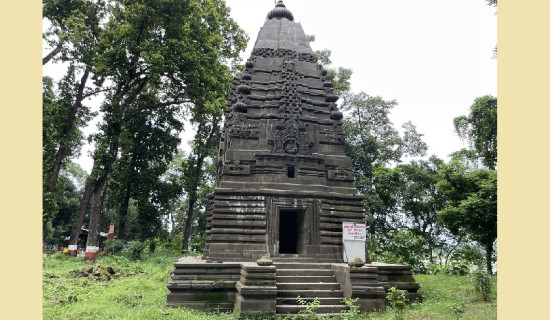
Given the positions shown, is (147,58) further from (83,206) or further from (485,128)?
(485,128)

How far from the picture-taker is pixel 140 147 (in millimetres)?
25859

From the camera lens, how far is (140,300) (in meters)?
9.85

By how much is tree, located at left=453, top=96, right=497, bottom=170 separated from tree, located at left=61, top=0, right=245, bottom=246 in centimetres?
1601

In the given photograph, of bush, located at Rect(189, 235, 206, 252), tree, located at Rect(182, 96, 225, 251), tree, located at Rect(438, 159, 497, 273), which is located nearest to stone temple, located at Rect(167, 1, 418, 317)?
tree, located at Rect(438, 159, 497, 273)

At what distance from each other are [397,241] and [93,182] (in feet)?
55.9

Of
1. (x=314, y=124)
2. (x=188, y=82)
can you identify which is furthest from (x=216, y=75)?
(x=314, y=124)

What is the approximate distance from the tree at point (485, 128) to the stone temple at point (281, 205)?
42.6 ft

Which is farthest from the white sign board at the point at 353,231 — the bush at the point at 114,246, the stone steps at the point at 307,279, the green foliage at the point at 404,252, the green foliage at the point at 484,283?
the bush at the point at 114,246

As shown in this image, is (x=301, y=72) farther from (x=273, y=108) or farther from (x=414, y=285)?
(x=414, y=285)

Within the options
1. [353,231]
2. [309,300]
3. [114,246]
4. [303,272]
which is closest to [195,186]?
[114,246]

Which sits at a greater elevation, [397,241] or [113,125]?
[113,125]

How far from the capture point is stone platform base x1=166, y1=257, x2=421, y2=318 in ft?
28.9

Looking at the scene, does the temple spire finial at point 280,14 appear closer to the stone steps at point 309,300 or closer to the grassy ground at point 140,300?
the grassy ground at point 140,300

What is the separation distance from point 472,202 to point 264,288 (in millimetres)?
9382
